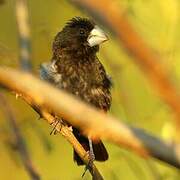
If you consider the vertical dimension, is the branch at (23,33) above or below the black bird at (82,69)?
below

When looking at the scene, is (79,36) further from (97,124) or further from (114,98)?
(97,124)

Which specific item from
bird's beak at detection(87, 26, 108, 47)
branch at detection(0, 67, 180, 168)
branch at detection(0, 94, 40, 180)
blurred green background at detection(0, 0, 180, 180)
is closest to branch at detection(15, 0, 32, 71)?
branch at detection(0, 67, 180, 168)

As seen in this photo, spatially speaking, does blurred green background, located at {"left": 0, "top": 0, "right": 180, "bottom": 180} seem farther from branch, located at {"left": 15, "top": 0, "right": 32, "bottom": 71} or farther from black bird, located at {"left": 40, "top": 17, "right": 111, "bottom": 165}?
branch, located at {"left": 15, "top": 0, "right": 32, "bottom": 71}

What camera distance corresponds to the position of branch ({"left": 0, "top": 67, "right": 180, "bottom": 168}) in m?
0.47

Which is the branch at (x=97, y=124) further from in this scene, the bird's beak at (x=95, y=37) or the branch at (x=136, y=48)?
the bird's beak at (x=95, y=37)

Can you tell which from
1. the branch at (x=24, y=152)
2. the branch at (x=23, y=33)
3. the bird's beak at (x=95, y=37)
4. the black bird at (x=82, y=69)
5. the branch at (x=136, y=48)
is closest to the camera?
the branch at (x=136, y=48)

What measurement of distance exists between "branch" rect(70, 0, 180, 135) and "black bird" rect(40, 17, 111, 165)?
1957 mm

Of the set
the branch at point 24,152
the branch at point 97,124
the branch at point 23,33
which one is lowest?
the branch at point 97,124

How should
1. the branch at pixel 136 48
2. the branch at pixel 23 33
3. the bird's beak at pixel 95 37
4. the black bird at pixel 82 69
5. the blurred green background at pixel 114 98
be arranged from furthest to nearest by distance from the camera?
the blurred green background at pixel 114 98, the bird's beak at pixel 95 37, the black bird at pixel 82 69, the branch at pixel 23 33, the branch at pixel 136 48

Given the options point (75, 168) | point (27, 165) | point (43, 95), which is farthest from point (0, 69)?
point (75, 168)

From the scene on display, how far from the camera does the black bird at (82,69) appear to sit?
2.47m

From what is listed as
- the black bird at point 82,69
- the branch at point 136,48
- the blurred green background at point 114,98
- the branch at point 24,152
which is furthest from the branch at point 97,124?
the black bird at point 82,69

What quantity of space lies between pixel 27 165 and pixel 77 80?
1611 mm

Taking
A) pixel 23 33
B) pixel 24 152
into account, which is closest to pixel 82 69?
pixel 24 152
